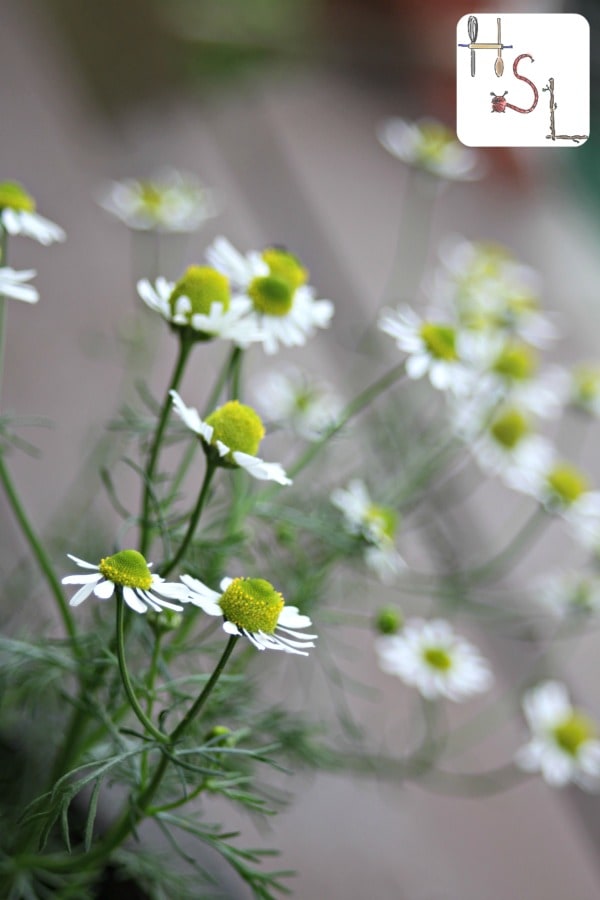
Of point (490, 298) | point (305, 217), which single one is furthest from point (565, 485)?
point (305, 217)

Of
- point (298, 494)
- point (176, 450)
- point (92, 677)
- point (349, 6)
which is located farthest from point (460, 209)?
point (92, 677)

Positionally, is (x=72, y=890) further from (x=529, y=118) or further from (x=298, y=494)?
(x=529, y=118)

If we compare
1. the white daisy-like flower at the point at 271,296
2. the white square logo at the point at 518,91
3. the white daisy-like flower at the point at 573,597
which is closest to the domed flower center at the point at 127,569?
the white daisy-like flower at the point at 271,296

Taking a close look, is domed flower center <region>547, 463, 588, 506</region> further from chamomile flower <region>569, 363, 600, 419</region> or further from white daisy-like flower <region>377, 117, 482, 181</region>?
white daisy-like flower <region>377, 117, 482, 181</region>

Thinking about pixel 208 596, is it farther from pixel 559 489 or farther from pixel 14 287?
pixel 559 489

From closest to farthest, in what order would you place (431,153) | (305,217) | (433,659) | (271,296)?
(271,296) < (433,659) < (431,153) < (305,217)
